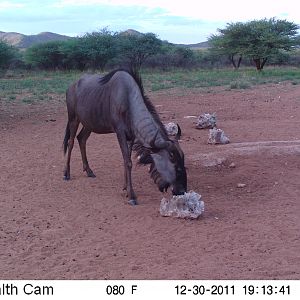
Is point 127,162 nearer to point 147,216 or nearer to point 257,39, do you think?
point 147,216

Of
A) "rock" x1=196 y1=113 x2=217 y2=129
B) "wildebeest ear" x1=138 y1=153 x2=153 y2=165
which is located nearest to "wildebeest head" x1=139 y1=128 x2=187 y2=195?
"wildebeest ear" x1=138 y1=153 x2=153 y2=165

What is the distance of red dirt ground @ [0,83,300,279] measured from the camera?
5.09 meters

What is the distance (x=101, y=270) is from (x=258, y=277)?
141cm

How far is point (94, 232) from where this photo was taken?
6156 mm

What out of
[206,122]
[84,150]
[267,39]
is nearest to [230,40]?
[267,39]

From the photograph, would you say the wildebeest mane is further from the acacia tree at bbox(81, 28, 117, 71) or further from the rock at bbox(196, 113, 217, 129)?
the acacia tree at bbox(81, 28, 117, 71)

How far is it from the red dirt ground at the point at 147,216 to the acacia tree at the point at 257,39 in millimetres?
27465

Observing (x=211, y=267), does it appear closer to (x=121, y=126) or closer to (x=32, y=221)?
(x=32, y=221)

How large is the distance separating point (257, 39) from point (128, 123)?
3415 cm

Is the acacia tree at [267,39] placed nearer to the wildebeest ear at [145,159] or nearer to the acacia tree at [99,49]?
the acacia tree at [99,49]

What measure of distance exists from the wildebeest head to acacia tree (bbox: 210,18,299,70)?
32.5 m

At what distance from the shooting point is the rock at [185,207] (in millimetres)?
6488

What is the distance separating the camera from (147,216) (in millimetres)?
6715
